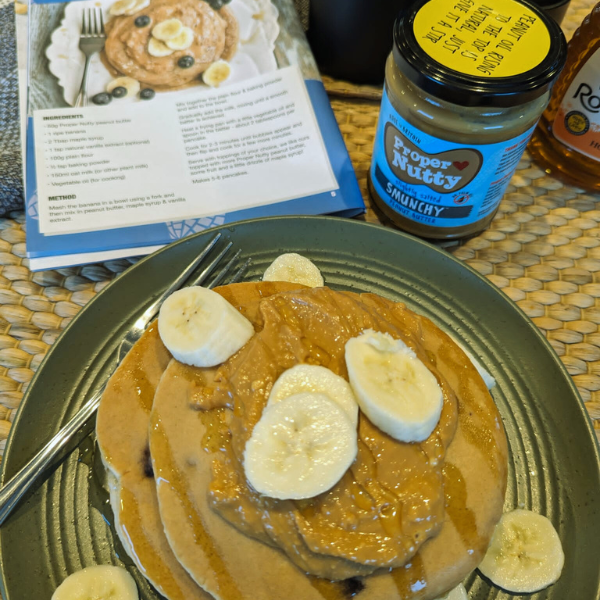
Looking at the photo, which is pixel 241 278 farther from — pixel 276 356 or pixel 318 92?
pixel 318 92

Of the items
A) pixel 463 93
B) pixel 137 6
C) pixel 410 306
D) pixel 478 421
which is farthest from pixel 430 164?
pixel 137 6

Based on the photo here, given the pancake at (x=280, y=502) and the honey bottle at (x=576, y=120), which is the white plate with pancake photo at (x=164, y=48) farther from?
the pancake at (x=280, y=502)

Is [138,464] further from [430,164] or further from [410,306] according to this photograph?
[430,164]

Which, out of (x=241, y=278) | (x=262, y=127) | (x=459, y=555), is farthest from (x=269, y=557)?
(x=262, y=127)

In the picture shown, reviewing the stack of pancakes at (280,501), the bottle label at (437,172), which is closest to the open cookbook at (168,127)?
the bottle label at (437,172)

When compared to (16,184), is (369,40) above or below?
above

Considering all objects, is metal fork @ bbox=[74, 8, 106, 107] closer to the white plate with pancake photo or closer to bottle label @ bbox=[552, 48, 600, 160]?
the white plate with pancake photo
